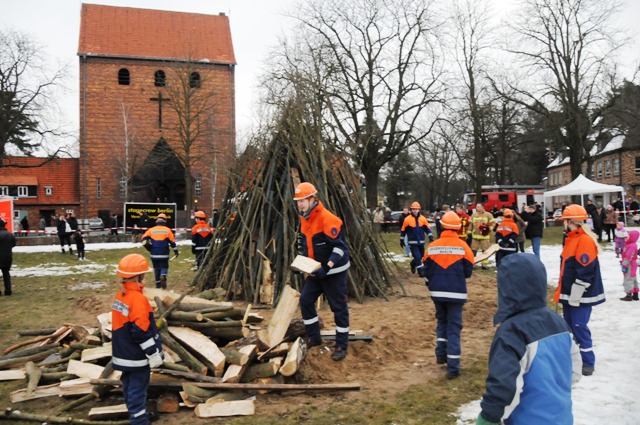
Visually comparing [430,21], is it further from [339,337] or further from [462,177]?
[462,177]

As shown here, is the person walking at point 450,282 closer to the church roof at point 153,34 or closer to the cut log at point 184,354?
the cut log at point 184,354

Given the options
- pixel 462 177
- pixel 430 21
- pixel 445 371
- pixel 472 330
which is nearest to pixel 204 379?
pixel 445 371

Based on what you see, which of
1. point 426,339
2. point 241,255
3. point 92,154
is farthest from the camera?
point 92,154

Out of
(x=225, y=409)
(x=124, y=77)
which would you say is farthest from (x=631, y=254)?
(x=124, y=77)

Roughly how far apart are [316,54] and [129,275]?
87.4 ft

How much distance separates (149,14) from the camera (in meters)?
51.0

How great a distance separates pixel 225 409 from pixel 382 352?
238 centimetres

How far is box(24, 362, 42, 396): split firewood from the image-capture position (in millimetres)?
5340

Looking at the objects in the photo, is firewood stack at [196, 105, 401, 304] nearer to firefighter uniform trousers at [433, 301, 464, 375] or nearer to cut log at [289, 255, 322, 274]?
cut log at [289, 255, 322, 274]

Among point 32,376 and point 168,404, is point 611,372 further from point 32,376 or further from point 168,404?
point 32,376

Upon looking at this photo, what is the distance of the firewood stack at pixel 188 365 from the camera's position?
5.00 m

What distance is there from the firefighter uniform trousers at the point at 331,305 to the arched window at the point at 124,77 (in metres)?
46.2

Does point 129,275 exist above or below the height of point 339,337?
above

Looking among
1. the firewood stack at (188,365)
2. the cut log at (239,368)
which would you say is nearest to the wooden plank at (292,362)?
the firewood stack at (188,365)
